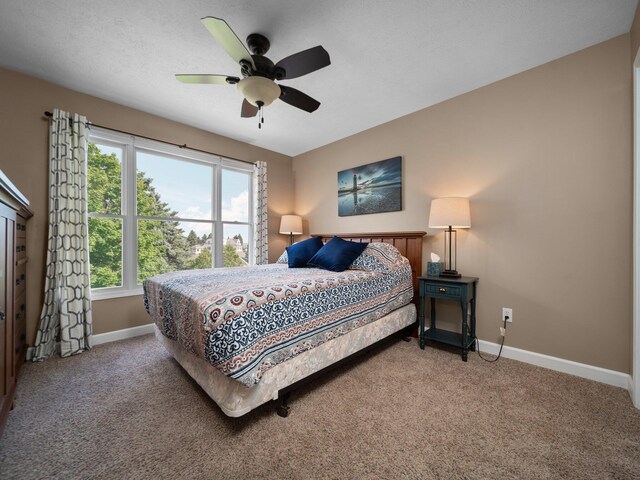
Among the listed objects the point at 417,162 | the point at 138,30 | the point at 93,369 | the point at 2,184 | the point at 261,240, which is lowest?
the point at 93,369

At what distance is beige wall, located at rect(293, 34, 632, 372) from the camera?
6.61 ft

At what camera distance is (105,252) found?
304cm

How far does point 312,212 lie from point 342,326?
2665 mm

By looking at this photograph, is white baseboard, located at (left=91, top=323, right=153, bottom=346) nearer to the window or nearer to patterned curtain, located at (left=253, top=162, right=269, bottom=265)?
the window

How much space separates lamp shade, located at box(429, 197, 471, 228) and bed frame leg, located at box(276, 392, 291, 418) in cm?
200

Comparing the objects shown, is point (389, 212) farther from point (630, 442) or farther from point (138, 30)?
point (138, 30)

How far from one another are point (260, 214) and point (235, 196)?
1.57 feet

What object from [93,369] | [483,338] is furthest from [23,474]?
[483,338]

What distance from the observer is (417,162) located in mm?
3168

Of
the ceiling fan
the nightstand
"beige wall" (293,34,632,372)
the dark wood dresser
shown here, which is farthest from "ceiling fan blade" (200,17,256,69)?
the nightstand

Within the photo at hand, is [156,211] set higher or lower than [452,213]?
higher

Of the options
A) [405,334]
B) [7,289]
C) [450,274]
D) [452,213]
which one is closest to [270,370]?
[7,289]

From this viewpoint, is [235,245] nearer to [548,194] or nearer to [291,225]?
[291,225]

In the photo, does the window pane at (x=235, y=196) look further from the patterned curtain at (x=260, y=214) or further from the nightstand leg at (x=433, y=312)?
the nightstand leg at (x=433, y=312)
